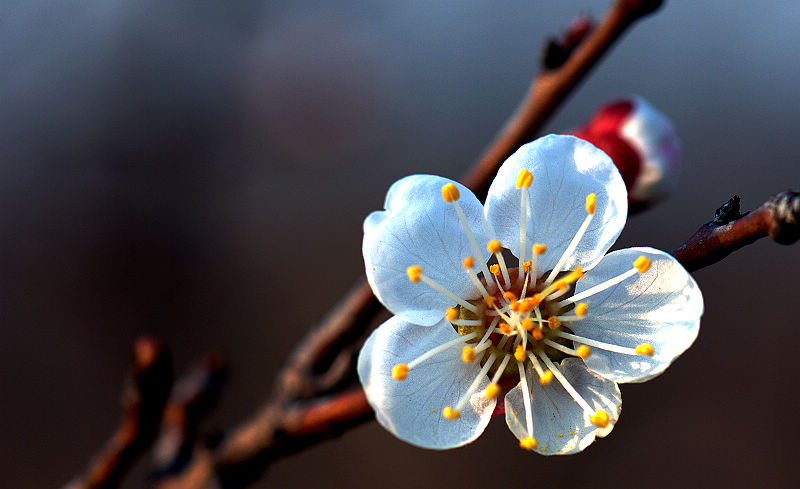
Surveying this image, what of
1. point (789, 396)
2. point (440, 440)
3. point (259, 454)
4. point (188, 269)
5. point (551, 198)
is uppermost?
point (551, 198)

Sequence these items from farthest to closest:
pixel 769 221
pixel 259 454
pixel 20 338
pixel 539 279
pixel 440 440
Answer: pixel 20 338 < pixel 259 454 < pixel 539 279 < pixel 440 440 < pixel 769 221

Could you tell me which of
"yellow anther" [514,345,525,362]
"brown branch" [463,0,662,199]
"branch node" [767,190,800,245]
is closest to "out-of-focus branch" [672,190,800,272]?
"branch node" [767,190,800,245]

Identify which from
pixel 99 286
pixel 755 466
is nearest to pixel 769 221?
pixel 755 466

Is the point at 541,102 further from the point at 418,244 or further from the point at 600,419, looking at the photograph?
the point at 600,419

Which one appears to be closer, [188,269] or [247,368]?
[247,368]

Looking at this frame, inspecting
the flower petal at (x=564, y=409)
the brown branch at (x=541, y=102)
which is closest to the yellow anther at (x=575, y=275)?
the flower petal at (x=564, y=409)

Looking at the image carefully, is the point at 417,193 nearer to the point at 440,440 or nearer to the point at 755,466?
the point at 440,440

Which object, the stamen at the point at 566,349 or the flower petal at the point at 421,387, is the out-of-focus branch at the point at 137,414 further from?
the stamen at the point at 566,349
